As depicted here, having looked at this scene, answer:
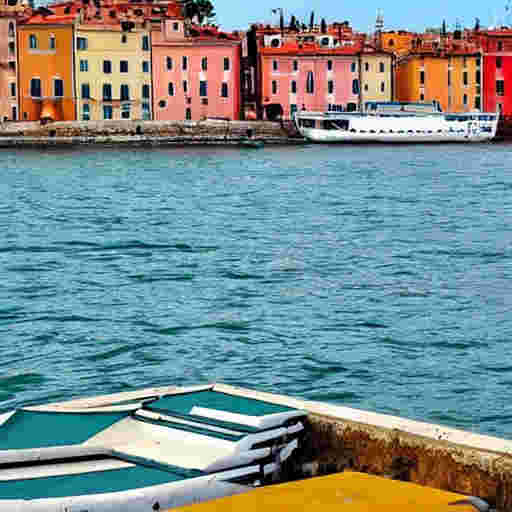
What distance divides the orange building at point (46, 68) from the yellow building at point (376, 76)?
15.9m

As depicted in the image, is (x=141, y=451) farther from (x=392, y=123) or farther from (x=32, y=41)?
(x=392, y=123)

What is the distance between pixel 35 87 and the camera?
69688 mm

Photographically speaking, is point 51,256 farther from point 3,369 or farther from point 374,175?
point 374,175

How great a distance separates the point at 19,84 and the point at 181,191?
34197mm

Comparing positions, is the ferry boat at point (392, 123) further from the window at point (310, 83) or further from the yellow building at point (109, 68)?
the yellow building at point (109, 68)

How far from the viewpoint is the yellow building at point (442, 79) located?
7531cm

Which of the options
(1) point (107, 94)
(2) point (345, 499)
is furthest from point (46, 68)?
(2) point (345, 499)

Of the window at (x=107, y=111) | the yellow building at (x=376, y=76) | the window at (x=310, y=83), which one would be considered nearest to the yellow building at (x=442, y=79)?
the yellow building at (x=376, y=76)

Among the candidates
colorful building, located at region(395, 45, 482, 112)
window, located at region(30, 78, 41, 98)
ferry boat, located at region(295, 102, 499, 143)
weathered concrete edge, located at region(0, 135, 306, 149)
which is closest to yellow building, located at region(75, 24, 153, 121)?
weathered concrete edge, located at region(0, 135, 306, 149)

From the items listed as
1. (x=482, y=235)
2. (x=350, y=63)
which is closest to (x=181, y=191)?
(x=482, y=235)

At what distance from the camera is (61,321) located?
37.0 feet

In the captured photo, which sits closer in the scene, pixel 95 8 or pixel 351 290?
pixel 351 290

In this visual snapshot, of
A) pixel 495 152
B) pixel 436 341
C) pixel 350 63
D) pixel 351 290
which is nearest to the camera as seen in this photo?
pixel 436 341

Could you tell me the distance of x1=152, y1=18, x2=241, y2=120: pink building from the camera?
7169cm
